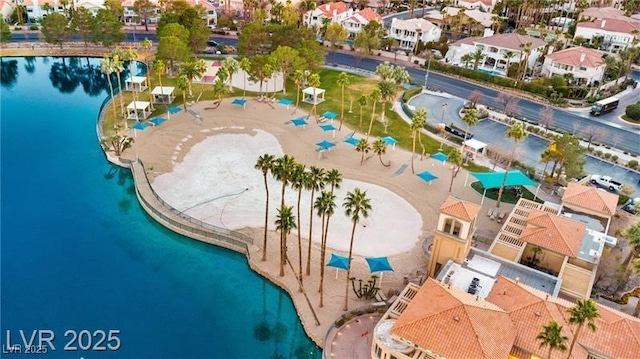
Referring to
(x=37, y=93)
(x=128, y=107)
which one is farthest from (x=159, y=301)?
(x=37, y=93)

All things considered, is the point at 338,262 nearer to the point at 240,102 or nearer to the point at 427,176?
the point at 427,176

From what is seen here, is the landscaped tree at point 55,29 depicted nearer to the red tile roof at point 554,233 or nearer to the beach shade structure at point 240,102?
the beach shade structure at point 240,102

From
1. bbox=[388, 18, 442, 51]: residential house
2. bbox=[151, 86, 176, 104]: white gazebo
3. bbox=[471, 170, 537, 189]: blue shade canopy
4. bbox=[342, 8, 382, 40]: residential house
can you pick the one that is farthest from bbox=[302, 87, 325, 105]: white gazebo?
bbox=[342, 8, 382, 40]: residential house

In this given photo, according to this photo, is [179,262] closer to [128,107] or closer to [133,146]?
[133,146]

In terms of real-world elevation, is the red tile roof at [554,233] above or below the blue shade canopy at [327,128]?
below

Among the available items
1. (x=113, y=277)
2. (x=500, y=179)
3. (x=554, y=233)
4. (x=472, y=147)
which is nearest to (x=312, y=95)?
(x=472, y=147)

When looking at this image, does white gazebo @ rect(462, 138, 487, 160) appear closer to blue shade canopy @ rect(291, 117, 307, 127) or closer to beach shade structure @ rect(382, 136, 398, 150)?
beach shade structure @ rect(382, 136, 398, 150)

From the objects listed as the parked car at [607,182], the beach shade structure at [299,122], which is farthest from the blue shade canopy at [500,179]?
the beach shade structure at [299,122]
